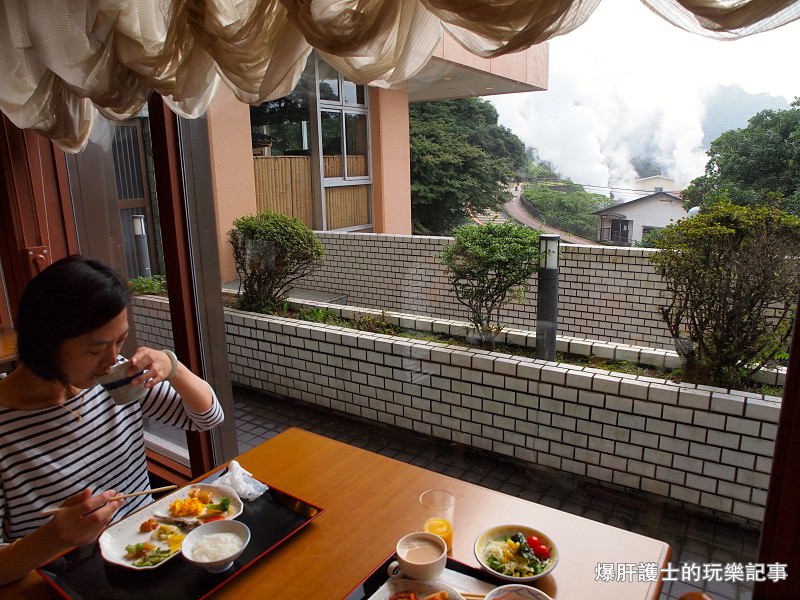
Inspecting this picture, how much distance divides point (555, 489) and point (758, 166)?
4.12 ft

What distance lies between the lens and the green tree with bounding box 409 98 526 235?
153 cm

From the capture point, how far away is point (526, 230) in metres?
1.72

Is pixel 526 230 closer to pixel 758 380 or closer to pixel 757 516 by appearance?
pixel 758 380

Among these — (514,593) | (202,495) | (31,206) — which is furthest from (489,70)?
(31,206)

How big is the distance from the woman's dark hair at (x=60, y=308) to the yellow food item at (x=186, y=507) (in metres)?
0.43

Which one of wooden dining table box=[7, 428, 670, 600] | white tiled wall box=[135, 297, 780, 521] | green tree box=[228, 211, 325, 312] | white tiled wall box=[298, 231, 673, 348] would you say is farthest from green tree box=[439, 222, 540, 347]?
wooden dining table box=[7, 428, 670, 600]

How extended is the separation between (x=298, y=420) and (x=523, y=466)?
1.08 metres

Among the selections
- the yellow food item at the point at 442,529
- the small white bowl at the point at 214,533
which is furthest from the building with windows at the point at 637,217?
the small white bowl at the point at 214,533

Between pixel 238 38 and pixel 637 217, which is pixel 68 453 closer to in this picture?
pixel 238 38

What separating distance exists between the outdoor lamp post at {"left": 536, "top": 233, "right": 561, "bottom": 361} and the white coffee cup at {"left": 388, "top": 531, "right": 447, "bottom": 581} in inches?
38.3

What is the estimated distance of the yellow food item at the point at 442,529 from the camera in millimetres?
1152

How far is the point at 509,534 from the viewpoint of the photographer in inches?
44.9

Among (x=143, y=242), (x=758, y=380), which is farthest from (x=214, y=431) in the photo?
(x=758, y=380)

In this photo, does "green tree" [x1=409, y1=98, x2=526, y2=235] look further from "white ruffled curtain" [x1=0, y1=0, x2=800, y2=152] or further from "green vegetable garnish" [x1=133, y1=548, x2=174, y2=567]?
"green vegetable garnish" [x1=133, y1=548, x2=174, y2=567]
